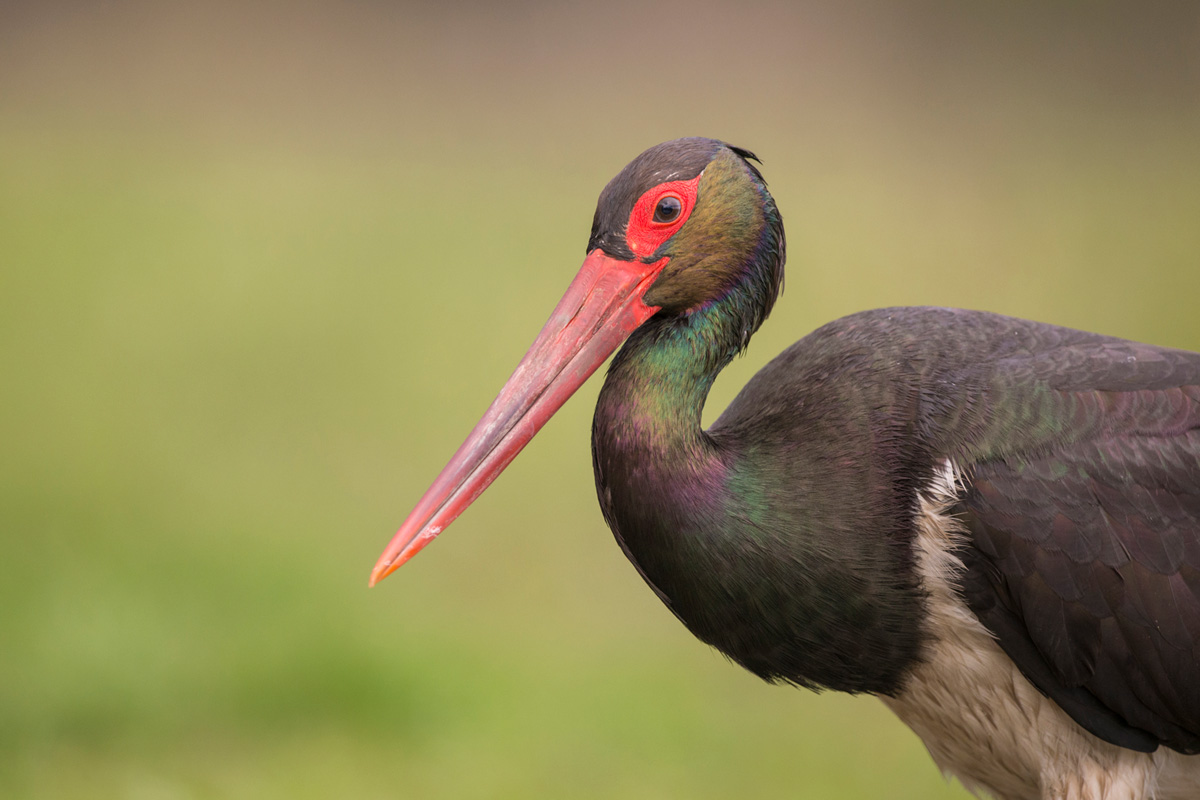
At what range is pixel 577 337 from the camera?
1.91 meters

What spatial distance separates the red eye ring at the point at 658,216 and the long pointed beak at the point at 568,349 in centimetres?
3

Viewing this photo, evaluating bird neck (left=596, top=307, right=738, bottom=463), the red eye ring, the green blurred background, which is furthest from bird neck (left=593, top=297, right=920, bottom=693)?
the green blurred background

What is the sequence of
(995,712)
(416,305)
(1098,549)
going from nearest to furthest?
1. (1098,549)
2. (995,712)
3. (416,305)

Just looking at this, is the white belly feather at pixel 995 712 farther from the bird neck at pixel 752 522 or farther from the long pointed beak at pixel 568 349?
the long pointed beak at pixel 568 349

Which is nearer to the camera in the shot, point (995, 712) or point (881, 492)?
point (881, 492)

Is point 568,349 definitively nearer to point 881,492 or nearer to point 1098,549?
point 881,492

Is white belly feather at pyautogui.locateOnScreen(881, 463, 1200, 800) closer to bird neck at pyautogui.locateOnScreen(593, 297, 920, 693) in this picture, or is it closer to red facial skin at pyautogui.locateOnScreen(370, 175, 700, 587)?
bird neck at pyautogui.locateOnScreen(593, 297, 920, 693)

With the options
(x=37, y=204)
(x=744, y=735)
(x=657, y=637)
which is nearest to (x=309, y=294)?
(x=37, y=204)

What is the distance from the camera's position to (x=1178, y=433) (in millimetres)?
1892

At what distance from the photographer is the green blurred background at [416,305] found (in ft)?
11.3

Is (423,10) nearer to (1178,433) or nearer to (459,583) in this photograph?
(459,583)

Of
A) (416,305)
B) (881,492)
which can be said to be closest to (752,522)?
(881,492)

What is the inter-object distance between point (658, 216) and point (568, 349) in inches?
9.4

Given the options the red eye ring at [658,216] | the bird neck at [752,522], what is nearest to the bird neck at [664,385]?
the bird neck at [752,522]
